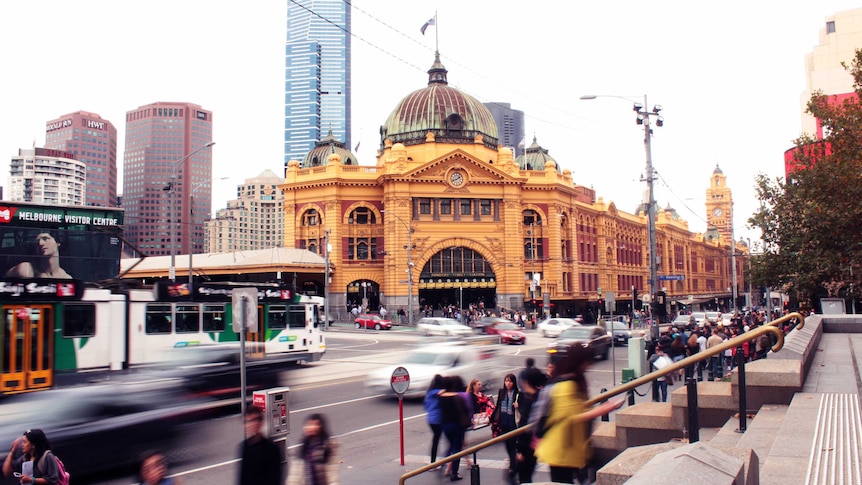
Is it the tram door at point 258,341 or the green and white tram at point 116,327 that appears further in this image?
the tram door at point 258,341

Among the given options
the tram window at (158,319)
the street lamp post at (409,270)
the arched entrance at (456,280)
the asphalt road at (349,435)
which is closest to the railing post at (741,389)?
the asphalt road at (349,435)

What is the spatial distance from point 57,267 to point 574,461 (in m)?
21.7

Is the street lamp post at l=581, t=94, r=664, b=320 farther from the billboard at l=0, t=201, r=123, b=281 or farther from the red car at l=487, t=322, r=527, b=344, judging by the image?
the billboard at l=0, t=201, r=123, b=281

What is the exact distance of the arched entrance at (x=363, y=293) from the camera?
6875 cm

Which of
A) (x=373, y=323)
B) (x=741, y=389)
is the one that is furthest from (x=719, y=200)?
(x=741, y=389)

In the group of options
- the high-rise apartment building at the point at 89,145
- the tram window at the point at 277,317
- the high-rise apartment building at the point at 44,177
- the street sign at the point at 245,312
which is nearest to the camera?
the street sign at the point at 245,312

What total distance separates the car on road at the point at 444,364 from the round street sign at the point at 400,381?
5519 millimetres

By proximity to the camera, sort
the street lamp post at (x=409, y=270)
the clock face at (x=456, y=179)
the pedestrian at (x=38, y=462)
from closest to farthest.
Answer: the pedestrian at (x=38, y=462), the street lamp post at (x=409, y=270), the clock face at (x=456, y=179)

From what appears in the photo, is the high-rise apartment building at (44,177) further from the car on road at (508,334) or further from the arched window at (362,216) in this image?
the car on road at (508,334)

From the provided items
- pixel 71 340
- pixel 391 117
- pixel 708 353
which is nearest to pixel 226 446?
pixel 71 340

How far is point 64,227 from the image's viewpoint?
2255cm

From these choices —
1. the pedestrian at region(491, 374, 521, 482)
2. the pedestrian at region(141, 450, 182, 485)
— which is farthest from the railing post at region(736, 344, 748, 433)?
the pedestrian at region(141, 450, 182, 485)

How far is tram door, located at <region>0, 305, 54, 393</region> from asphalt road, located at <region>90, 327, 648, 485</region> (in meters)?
5.74

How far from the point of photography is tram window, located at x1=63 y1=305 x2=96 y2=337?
19688mm
